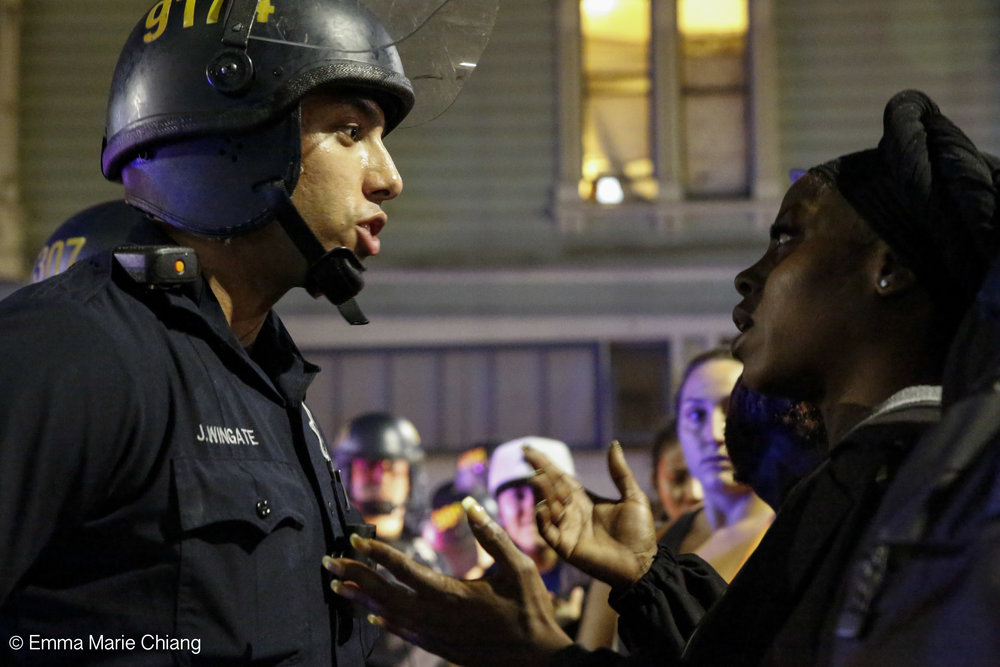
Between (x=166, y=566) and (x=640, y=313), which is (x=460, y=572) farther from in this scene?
(x=166, y=566)

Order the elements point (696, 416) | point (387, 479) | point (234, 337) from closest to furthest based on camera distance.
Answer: point (234, 337)
point (696, 416)
point (387, 479)

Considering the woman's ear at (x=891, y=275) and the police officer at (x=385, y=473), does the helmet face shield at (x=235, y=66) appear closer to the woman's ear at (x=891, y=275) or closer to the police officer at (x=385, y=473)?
the woman's ear at (x=891, y=275)

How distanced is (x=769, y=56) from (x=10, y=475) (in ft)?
34.7

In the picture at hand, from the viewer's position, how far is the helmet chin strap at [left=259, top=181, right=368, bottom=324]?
2.29 metres

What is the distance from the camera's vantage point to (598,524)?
2383 millimetres

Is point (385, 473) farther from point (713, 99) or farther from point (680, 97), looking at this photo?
point (713, 99)

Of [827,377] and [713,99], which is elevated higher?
[713,99]

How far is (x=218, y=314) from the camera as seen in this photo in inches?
87.7

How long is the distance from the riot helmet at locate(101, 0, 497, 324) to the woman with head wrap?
758 mm

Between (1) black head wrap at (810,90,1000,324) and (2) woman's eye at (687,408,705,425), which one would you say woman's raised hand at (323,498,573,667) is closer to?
(1) black head wrap at (810,90,1000,324)

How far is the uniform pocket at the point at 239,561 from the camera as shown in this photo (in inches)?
74.0

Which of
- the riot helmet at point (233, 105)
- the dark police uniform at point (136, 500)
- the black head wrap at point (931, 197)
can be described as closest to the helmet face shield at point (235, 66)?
the riot helmet at point (233, 105)

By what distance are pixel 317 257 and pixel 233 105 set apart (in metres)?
0.35

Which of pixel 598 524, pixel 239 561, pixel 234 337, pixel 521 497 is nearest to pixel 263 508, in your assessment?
pixel 239 561
